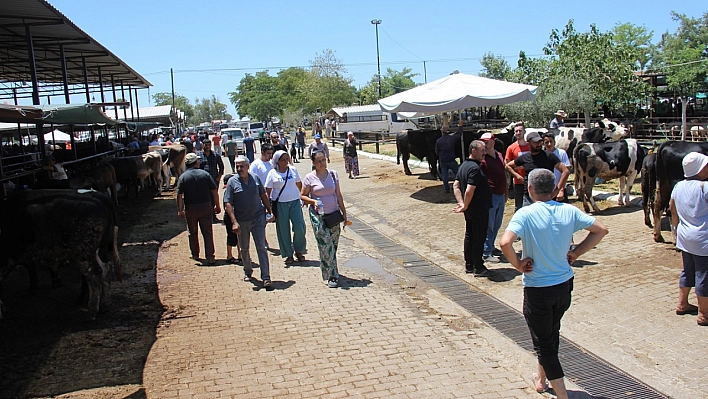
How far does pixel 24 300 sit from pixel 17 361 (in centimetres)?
231

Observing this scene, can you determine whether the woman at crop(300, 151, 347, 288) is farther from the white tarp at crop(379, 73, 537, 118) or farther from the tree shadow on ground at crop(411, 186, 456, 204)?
the white tarp at crop(379, 73, 537, 118)

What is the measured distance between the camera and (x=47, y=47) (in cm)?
1859

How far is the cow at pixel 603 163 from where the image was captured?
11445 mm

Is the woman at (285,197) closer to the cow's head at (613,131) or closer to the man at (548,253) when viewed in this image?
the man at (548,253)

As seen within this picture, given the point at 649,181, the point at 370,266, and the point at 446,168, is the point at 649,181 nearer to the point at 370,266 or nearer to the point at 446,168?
the point at 370,266

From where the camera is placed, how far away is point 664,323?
6.12 metres

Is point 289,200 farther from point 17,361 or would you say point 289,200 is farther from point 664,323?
point 664,323

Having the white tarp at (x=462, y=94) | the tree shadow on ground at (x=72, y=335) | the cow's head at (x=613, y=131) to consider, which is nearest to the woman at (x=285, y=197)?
the tree shadow on ground at (x=72, y=335)

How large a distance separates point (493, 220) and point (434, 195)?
268 inches

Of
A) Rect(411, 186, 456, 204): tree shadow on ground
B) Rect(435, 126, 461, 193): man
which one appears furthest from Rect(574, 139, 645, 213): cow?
Rect(435, 126, 461, 193): man

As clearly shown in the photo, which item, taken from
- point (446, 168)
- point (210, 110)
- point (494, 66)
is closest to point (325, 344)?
point (446, 168)

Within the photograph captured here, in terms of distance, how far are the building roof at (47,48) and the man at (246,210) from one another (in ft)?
21.7

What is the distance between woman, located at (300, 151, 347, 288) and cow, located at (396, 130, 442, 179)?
411 inches

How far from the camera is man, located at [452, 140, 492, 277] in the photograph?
7.89 meters
